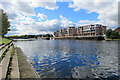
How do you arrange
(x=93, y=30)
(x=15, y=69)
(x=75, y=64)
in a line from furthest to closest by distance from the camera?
(x=93, y=30) < (x=75, y=64) < (x=15, y=69)

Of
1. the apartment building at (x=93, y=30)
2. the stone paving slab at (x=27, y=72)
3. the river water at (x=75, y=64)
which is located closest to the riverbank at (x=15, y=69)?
the stone paving slab at (x=27, y=72)

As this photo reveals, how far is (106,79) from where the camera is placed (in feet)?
22.7

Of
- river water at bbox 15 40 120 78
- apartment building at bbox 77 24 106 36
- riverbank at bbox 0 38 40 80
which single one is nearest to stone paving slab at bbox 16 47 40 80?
riverbank at bbox 0 38 40 80

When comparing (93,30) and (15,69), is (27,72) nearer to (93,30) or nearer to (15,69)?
(15,69)

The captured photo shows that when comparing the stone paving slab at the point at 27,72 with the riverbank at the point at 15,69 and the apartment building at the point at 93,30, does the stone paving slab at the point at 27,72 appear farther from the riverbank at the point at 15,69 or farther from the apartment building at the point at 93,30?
the apartment building at the point at 93,30

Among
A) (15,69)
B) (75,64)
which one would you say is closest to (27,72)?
(15,69)

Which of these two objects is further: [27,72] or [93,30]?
[93,30]

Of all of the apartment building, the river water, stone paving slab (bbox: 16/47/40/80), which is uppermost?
the apartment building

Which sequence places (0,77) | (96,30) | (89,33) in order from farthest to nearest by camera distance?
(89,33), (96,30), (0,77)

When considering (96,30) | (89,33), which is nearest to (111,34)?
(96,30)

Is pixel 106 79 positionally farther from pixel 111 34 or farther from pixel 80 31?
pixel 80 31

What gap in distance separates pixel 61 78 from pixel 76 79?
1.12 metres

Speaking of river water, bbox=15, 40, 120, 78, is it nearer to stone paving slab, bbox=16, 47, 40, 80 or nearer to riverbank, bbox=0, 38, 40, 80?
stone paving slab, bbox=16, 47, 40, 80

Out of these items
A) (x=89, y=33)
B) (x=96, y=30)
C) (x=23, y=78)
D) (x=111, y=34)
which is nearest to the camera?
(x=23, y=78)
